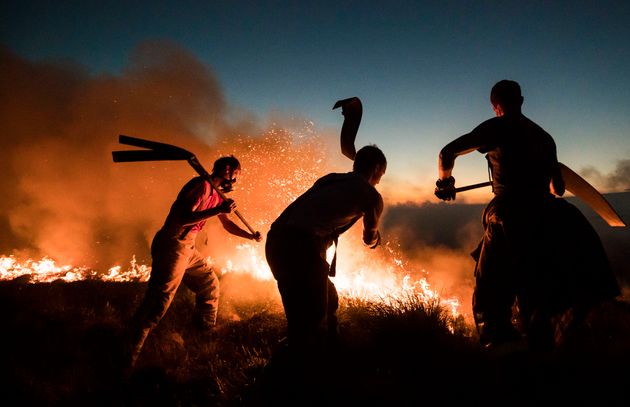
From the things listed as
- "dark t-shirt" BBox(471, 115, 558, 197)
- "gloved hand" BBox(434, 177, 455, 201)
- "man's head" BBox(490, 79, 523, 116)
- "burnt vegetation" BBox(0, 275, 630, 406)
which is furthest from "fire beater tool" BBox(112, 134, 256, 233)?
"man's head" BBox(490, 79, 523, 116)

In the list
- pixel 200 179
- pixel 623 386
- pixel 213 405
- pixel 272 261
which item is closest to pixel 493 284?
pixel 623 386

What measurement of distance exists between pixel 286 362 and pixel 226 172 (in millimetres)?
2871

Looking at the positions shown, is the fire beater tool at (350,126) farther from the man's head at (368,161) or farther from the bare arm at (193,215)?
the bare arm at (193,215)

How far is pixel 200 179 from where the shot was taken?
13.4 feet

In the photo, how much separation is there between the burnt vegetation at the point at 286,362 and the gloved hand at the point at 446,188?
1.37 m

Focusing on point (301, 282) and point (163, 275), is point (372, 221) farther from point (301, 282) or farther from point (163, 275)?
point (163, 275)

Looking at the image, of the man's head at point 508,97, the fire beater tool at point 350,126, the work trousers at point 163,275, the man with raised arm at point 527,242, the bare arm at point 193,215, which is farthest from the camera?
the bare arm at point 193,215

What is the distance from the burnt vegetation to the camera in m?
2.30

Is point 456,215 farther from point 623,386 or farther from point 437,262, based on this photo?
point 623,386

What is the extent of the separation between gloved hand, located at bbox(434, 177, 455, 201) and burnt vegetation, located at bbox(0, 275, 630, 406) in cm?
137

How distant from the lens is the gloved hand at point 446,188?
2.86 metres

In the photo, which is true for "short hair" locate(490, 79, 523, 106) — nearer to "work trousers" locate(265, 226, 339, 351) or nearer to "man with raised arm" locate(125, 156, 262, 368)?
"work trousers" locate(265, 226, 339, 351)

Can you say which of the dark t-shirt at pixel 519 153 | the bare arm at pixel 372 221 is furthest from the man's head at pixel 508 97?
the bare arm at pixel 372 221

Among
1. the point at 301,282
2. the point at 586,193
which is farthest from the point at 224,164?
the point at 586,193
